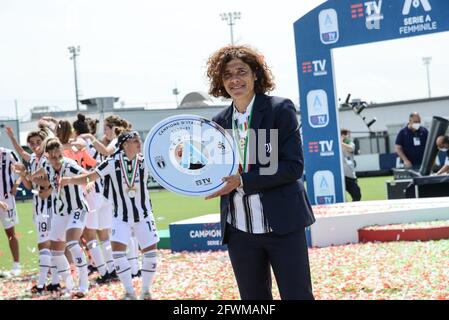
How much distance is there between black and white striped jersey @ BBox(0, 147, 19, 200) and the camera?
9609 millimetres

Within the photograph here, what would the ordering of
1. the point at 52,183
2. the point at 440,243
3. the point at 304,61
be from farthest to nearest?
1. the point at 304,61
2. the point at 440,243
3. the point at 52,183

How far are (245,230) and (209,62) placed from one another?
0.89 meters

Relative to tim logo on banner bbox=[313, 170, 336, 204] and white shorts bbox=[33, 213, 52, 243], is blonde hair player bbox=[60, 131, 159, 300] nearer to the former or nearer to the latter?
white shorts bbox=[33, 213, 52, 243]

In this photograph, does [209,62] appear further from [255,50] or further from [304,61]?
[304,61]

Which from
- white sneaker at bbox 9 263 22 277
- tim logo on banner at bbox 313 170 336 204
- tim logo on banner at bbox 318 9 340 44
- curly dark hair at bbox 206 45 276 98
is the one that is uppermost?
tim logo on banner at bbox 318 9 340 44

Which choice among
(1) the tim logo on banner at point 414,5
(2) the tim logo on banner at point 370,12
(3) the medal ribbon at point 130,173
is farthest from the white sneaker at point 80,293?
→ (1) the tim logo on banner at point 414,5

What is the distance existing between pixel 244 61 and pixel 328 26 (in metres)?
9.25

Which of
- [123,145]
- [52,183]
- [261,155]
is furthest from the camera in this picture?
[52,183]

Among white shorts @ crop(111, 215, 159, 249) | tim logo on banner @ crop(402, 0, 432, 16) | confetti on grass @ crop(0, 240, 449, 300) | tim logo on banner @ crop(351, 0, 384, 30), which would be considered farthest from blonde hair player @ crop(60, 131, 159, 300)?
tim logo on banner @ crop(402, 0, 432, 16)

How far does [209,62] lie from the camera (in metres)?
3.74

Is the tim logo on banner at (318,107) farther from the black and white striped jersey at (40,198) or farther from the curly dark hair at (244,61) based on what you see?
the curly dark hair at (244,61)

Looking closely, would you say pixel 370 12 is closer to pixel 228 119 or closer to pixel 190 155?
pixel 228 119

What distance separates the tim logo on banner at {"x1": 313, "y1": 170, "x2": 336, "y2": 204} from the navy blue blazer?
941 centimetres
